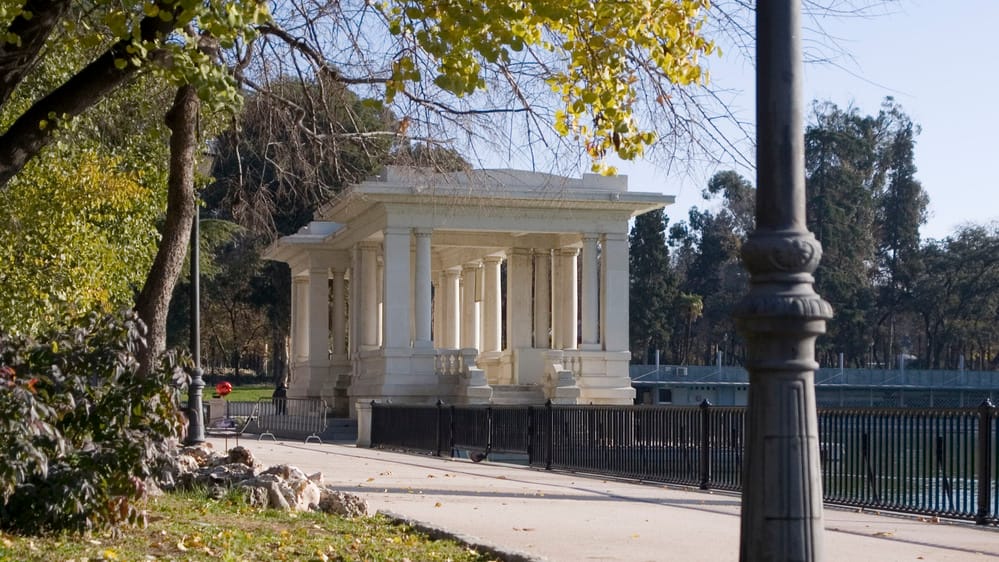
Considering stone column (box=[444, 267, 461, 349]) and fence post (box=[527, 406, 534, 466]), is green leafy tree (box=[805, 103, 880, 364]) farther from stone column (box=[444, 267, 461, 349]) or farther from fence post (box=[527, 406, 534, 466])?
fence post (box=[527, 406, 534, 466])

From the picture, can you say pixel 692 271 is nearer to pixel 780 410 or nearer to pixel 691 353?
pixel 691 353

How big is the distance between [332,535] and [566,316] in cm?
3421

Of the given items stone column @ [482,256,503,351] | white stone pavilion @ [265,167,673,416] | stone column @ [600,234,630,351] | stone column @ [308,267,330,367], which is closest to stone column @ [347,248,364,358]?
white stone pavilion @ [265,167,673,416]

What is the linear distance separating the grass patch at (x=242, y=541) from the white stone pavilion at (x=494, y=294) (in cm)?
2467

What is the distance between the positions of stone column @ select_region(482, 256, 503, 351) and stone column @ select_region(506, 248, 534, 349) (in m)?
2.59

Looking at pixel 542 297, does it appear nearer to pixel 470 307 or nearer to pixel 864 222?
pixel 470 307

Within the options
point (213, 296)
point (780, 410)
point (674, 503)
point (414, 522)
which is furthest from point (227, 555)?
point (213, 296)

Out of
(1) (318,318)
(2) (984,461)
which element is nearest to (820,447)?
(2) (984,461)

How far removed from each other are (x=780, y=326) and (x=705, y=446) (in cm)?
1255

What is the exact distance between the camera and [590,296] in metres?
42.6

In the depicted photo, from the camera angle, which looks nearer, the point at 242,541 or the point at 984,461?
the point at 242,541

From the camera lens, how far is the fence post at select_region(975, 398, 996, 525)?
43.7ft

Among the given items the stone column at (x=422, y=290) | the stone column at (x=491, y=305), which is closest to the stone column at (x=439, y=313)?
the stone column at (x=491, y=305)

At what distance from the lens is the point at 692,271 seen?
104 meters
